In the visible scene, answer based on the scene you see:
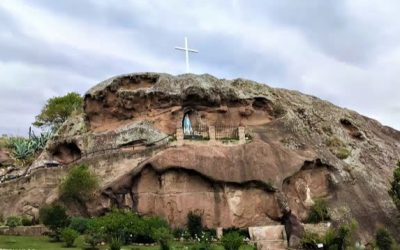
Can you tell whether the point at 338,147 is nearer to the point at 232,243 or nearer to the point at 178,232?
the point at 178,232

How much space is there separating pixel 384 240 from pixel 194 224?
11055 millimetres

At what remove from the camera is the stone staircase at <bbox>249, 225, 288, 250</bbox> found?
98.9 ft

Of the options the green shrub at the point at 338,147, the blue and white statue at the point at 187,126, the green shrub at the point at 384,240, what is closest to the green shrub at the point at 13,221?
the blue and white statue at the point at 187,126

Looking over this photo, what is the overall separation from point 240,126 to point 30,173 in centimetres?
1447

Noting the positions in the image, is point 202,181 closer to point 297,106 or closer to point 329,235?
point 329,235

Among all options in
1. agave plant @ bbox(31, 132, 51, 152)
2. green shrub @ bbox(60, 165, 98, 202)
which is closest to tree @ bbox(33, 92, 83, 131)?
agave plant @ bbox(31, 132, 51, 152)

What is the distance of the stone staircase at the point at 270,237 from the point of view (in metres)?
30.1

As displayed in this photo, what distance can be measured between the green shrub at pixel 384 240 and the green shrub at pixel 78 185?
17.0 m

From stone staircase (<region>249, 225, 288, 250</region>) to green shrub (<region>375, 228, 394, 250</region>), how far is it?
549 cm

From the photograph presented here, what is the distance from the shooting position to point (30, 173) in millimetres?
35656

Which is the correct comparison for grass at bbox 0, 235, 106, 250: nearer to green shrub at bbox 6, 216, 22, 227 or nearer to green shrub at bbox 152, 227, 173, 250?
green shrub at bbox 6, 216, 22, 227

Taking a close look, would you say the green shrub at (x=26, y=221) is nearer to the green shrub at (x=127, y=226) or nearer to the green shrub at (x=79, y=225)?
the green shrub at (x=79, y=225)

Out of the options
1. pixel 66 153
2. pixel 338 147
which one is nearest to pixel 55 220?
pixel 66 153

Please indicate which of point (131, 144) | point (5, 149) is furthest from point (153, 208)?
point (5, 149)
